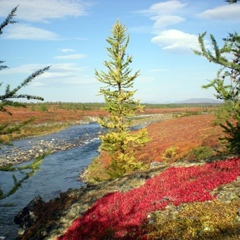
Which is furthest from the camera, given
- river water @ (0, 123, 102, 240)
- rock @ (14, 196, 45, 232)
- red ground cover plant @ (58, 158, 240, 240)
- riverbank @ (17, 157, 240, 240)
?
river water @ (0, 123, 102, 240)

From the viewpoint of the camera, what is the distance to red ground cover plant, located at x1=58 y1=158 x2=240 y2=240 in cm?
1164

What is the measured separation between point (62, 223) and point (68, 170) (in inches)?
786

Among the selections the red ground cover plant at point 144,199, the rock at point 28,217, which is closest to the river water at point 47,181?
the rock at point 28,217

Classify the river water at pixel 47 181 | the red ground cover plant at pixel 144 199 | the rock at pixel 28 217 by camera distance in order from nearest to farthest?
the red ground cover plant at pixel 144 199
the rock at pixel 28 217
the river water at pixel 47 181

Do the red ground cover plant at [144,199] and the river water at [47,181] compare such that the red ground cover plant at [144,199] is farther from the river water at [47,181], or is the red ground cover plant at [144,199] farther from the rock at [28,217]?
the river water at [47,181]

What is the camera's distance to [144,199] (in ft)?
43.4

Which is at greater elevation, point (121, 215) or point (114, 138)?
point (114, 138)

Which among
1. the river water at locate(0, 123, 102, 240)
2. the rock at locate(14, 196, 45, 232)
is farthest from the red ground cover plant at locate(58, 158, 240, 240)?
the river water at locate(0, 123, 102, 240)

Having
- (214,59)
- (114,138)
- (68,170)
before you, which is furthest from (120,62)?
(68,170)

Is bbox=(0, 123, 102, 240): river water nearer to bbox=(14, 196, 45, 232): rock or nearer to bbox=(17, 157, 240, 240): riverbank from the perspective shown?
bbox=(14, 196, 45, 232): rock

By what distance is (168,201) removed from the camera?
1240 cm

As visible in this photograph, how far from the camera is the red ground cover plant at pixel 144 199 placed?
1164 cm

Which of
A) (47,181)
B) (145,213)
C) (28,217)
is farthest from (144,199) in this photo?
(47,181)

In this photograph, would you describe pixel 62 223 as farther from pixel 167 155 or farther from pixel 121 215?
pixel 167 155
